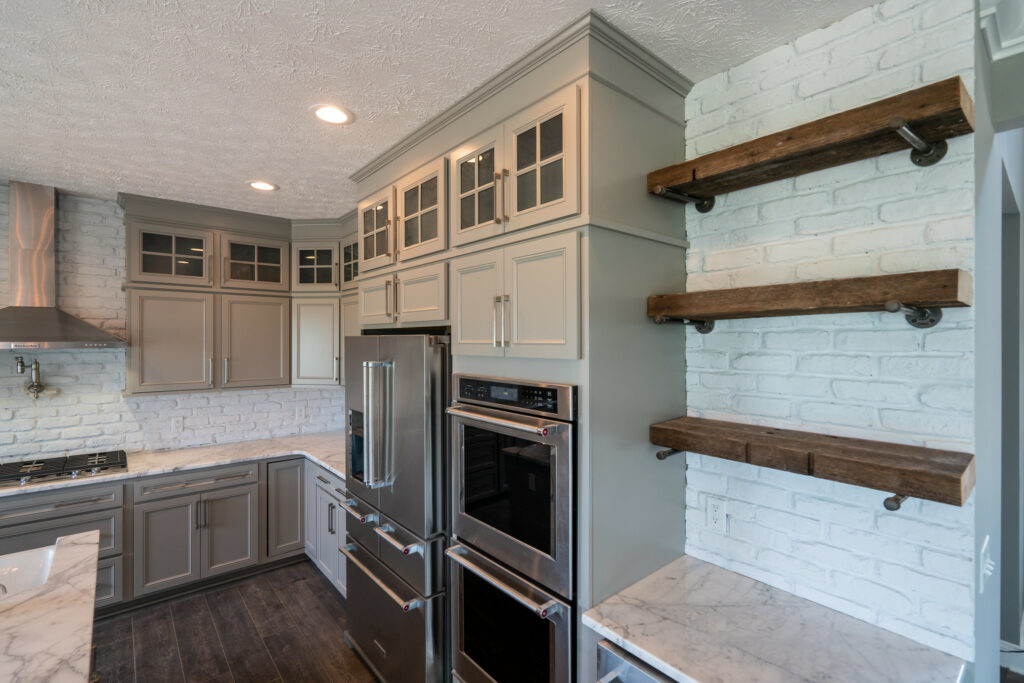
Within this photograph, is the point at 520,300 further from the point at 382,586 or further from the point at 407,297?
the point at 382,586

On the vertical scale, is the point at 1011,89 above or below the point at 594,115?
above

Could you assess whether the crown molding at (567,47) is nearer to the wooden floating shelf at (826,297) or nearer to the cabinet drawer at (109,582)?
the wooden floating shelf at (826,297)

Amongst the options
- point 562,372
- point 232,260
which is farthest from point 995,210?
point 232,260

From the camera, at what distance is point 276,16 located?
1463mm

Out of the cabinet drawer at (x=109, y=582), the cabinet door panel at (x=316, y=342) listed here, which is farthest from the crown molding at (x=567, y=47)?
the cabinet drawer at (x=109, y=582)

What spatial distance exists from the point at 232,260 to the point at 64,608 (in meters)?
2.73

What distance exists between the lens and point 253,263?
3811 mm

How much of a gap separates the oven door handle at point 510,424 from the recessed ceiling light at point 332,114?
1.37 metres

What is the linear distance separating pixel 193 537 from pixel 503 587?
9.04 feet

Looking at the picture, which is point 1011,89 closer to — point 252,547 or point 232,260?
point 232,260

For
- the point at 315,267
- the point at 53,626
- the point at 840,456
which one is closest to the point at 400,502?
the point at 53,626

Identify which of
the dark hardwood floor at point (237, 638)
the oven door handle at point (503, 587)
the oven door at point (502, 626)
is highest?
the oven door handle at point (503, 587)

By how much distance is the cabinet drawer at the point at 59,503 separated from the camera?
276 centimetres

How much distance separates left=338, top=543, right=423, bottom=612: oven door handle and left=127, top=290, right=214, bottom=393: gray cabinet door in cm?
180
